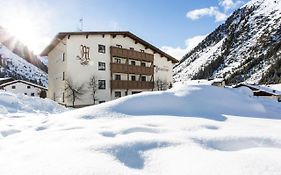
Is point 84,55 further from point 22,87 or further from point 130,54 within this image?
point 22,87

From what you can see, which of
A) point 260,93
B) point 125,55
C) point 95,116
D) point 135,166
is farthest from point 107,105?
point 260,93

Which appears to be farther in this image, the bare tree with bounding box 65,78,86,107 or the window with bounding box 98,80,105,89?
the window with bounding box 98,80,105,89

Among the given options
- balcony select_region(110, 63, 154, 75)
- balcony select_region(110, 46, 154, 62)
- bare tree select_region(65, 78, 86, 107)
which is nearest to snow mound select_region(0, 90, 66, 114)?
bare tree select_region(65, 78, 86, 107)

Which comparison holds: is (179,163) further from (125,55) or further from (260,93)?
(260,93)

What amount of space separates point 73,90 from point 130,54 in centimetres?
833

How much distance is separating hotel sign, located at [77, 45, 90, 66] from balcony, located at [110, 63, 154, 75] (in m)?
2.89

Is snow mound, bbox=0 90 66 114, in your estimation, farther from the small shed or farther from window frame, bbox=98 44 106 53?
the small shed

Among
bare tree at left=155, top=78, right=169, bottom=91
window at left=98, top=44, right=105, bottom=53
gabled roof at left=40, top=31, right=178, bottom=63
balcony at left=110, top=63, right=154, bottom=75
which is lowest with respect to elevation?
bare tree at left=155, top=78, right=169, bottom=91

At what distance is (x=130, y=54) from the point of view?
37125 mm

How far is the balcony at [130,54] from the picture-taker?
35625mm

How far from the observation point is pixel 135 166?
4055mm

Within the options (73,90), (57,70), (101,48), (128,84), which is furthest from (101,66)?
(57,70)

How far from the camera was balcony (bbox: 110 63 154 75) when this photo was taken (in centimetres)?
3584

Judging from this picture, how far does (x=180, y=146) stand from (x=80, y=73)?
3042 cm
